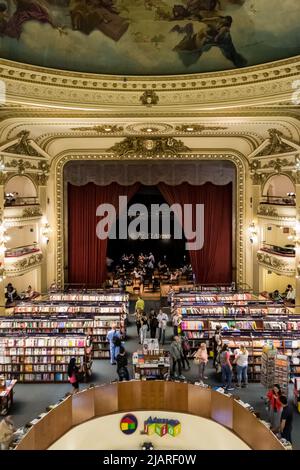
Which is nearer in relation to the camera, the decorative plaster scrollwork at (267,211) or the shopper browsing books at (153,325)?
the shopper browsing books at (153,325)

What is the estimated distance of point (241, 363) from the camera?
969 cm

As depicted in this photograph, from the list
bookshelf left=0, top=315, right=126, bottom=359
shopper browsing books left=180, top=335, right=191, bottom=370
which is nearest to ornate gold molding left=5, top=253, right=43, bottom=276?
bookshelf left=0, top=315, right=126, bottom=359

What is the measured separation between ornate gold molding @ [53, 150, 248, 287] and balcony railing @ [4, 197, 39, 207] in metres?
1.31

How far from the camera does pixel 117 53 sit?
12.5m

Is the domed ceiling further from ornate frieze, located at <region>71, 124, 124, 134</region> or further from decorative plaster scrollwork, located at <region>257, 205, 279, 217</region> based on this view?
decorative plaster scrollwork, located at <region>257, 205, 279, 217</region>

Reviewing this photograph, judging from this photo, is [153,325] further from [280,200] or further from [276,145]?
[276,145]

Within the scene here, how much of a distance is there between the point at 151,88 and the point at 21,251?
7845 millimetres

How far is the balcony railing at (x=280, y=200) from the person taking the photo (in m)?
15.6

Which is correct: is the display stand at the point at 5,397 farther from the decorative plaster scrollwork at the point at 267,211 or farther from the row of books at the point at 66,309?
the decorative plaster scrollwork at the point at 267,211

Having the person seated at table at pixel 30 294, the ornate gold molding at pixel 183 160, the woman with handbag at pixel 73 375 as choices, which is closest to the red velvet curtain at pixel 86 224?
the ornate gold molding at pixel 183 160

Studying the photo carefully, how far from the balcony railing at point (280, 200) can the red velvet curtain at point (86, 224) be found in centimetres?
595

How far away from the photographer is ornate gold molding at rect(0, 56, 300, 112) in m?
11.7
